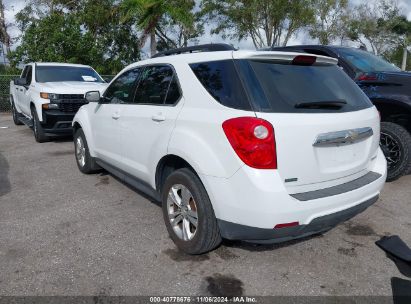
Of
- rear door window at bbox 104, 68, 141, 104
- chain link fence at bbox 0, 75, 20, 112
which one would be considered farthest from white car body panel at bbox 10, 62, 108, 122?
chain link fence at bbox 0, 75, 20, 112

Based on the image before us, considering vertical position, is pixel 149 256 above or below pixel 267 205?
below

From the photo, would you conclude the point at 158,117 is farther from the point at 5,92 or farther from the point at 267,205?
the point at 5,92

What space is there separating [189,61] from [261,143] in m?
1.17

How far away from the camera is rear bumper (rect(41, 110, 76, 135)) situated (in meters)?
7.63

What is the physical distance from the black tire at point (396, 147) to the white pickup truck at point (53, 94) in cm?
560

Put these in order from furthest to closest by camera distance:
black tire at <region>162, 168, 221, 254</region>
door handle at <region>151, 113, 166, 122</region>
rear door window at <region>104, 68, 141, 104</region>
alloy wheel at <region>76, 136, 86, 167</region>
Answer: alloy wheel at <region>76, 136, 86, 167</region>, rear door window at <region>104, 68, 141, 104</region>, door handle at <region>151, 113, 166, 122</region>, black tire at <region>162, 168, 221, 254</region>

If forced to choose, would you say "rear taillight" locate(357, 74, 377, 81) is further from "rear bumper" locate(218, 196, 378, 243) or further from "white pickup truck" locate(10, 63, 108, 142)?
"white pickup truck" locate(10, 63, 108, 142)

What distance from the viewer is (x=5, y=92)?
14977mm

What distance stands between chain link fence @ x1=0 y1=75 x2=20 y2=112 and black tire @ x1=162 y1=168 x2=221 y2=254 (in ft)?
46.2

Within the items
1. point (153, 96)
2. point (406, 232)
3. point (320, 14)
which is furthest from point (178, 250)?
point (320, 14)

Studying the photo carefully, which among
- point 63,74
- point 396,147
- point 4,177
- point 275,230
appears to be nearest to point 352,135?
point 275,230

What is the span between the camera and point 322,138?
2.77 m

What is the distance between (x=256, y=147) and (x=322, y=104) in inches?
29.2

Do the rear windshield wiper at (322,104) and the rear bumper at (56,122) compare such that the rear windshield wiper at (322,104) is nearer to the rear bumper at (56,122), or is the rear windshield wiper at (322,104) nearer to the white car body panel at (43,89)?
the white car body panel at (43,89)
